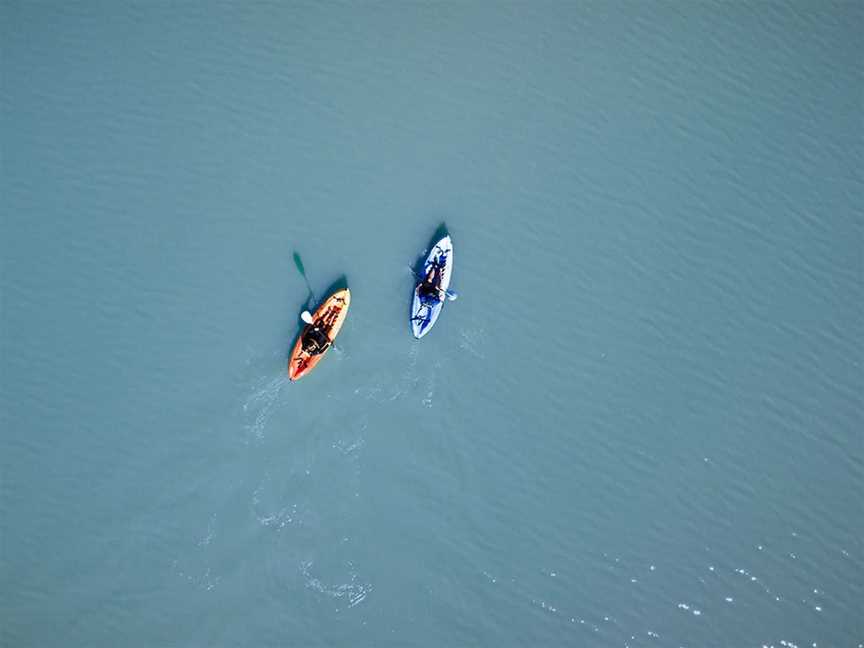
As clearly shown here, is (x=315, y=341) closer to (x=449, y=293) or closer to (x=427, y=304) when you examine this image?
(x=427, y=304)

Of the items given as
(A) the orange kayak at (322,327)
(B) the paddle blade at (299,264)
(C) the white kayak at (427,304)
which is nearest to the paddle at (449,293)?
(C) the white kayak at (427,304)

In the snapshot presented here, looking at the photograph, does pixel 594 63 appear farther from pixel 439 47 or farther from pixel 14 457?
pixel 14 457

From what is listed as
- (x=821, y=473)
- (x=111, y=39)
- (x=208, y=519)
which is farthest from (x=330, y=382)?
(x=821, y=473)

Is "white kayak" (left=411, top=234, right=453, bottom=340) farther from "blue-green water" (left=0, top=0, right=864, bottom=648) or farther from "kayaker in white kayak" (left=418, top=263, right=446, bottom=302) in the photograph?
"blue-green water" (left=0, top=0, right=864, bottom=648)

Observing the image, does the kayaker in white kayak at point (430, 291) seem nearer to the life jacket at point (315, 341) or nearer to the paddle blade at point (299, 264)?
the life jacket at point (315, 341)

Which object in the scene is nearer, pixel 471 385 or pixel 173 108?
pixel 471 385

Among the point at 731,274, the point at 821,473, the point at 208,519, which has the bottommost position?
the point at 208,519

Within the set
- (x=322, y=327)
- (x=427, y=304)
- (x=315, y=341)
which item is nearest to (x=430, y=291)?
(x=427, y=304)
